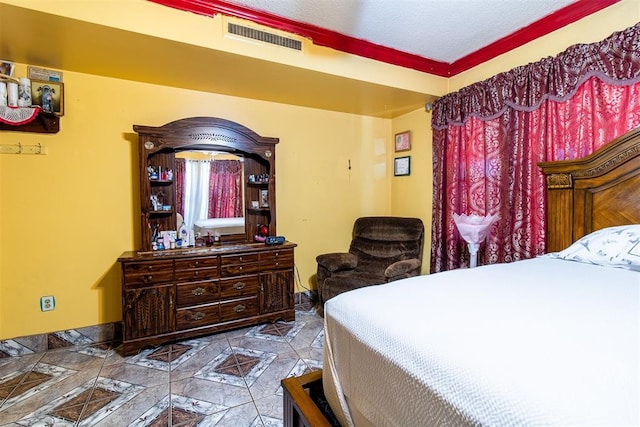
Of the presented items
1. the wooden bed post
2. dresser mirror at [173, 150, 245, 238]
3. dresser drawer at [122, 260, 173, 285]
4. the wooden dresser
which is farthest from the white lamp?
dresser drawer at [122, 260, 173, 285]

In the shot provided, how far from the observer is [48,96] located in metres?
2.34

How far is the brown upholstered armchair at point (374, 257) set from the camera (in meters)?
2.88

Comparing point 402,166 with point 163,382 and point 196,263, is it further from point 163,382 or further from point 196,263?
point 163,382

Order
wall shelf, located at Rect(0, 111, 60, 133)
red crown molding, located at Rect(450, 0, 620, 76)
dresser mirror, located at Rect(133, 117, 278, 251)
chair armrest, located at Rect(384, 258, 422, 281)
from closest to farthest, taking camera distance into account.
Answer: red crown molding, located at Rect(450, 0, 620, 76), wall shelf, located at Rect(0, 111, 60, 133), dresser mirror, located at Rect(133, 117, 278, 251), chair armrest, located at Rect(384, 258, 422, 281)

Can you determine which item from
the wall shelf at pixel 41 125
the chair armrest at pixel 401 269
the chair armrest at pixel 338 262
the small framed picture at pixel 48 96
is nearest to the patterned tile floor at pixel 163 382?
the chair armrest at pixel 338 262

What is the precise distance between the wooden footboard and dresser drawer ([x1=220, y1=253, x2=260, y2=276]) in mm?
1521

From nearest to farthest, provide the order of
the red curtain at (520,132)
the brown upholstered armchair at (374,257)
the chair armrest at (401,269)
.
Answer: the red curtain at (520,132) < the chair armrest at (401,269) < the brown upholstered armchair at (374,257)

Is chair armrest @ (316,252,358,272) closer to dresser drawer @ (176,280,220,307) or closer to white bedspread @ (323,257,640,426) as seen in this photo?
dresser drawer @ (176,280,220,307)

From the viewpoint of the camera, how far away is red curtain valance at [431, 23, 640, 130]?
1.83 metres

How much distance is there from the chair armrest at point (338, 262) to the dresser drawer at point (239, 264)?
673 mm

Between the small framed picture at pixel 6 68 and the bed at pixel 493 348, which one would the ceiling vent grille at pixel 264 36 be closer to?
the small framed picture at pixel 6 68

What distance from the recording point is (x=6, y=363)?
2236 millimetres

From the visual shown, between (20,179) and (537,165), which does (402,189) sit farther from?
(20,179)

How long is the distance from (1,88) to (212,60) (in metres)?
1.46
